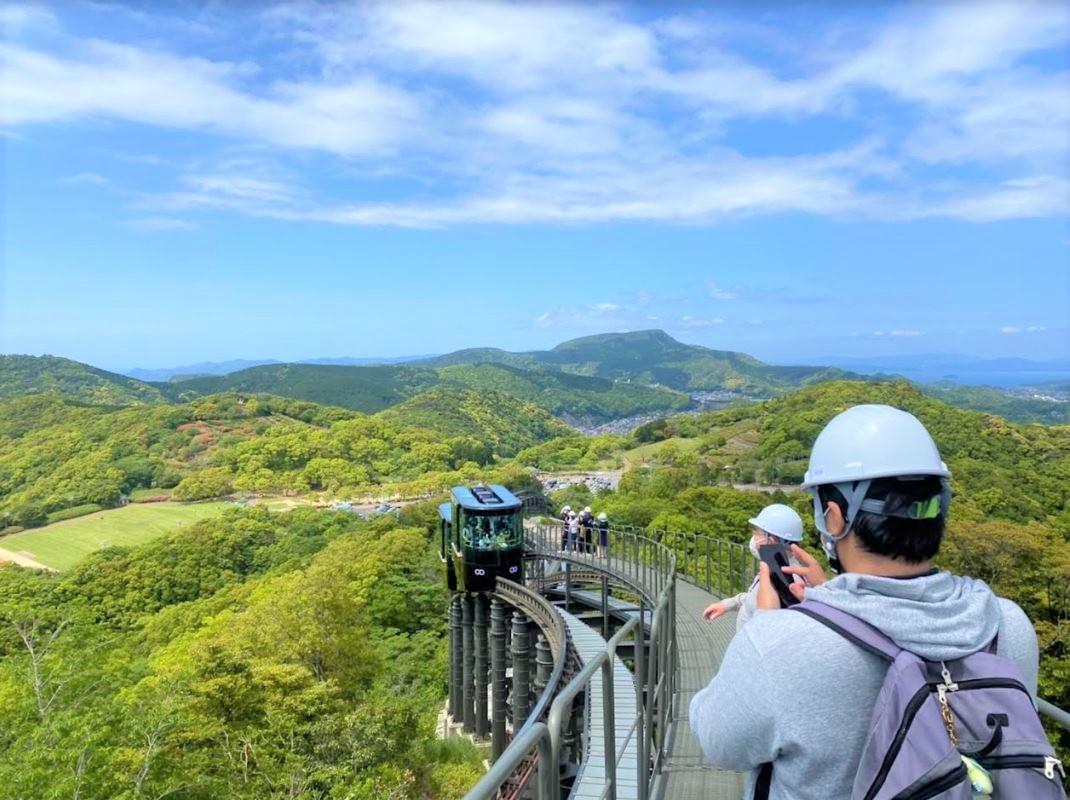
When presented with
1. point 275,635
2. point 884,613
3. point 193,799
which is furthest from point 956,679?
point 275,635

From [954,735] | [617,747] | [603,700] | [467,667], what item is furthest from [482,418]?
[954,735]

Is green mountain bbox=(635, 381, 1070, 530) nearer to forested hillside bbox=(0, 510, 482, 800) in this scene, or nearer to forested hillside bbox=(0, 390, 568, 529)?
forested hillside bbox=(0, 510, 482, 800)

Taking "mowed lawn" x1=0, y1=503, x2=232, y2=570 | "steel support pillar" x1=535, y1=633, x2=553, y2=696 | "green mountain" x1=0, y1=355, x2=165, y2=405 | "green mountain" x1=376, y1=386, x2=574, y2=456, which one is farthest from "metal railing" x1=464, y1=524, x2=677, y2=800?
"green mountain" x1=0, y1=355, x2=165, y2=405

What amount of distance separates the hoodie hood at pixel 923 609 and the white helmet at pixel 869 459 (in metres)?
0.17

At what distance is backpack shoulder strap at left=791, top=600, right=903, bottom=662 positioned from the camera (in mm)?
1323

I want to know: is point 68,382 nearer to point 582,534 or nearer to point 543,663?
point 582,534


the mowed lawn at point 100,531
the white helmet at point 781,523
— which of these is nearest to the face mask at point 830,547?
the white helmet at point 781,523

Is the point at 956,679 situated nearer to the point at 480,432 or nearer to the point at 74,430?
the point at 74,430

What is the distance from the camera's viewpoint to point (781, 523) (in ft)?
11.4

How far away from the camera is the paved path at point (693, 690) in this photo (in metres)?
4.89

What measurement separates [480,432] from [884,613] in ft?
452

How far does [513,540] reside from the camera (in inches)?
706

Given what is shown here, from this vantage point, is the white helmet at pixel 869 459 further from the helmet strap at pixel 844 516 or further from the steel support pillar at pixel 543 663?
the steel support pillar at pixel 543 663

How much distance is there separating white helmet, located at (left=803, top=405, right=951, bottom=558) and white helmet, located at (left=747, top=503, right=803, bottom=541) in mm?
1822
